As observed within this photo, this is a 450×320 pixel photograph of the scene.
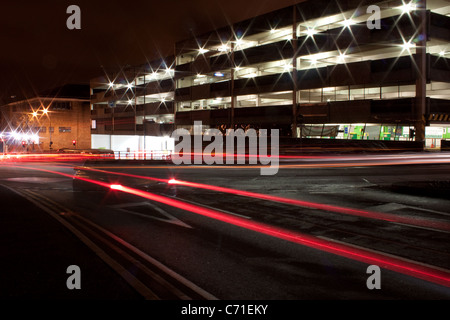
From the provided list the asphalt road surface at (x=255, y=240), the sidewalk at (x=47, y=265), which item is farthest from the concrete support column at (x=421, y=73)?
the sidewalk at (x=47, y=265)

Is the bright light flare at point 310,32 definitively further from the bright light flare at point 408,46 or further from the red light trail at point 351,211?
the red light trail at point 351,211

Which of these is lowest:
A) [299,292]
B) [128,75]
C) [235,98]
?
[299,292]

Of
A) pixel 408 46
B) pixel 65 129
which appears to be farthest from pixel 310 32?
pixel 65 129

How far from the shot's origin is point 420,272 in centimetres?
530

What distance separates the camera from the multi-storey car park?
30.4 m

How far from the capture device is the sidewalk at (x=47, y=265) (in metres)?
4.63

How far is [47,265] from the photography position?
5.65 m

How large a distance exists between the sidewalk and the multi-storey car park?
1050 inches

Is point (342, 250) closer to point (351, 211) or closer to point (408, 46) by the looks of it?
point (351, 211)

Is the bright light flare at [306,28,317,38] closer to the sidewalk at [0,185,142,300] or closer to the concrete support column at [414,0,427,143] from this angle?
the concrete support column at [414,0,427,143]

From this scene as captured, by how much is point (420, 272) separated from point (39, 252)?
5831 millimetres

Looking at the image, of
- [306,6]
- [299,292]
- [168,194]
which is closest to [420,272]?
[299,292]

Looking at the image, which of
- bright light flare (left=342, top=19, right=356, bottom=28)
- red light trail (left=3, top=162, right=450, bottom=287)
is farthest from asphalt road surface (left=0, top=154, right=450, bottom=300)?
bright light flare (left=342, top=19, right=356, bottom=28)

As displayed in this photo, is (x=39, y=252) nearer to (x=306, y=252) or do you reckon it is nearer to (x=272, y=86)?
(x=306, y=252)
